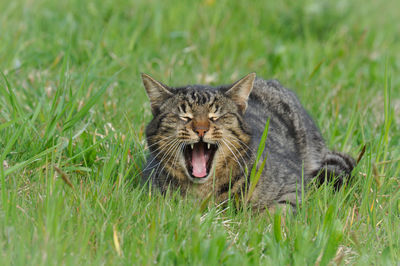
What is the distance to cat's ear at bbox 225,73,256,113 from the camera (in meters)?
3.75

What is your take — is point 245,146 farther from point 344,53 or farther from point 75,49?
point 344,53

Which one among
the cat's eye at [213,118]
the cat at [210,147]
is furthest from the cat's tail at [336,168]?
the cat's eye at [213,118]

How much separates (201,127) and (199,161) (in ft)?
0.76

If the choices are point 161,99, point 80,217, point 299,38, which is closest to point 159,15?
point 299,38

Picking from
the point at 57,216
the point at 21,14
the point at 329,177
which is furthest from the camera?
the point at 21,14

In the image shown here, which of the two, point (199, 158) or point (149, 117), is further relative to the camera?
point (149, 117)

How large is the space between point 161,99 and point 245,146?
2.13 ft

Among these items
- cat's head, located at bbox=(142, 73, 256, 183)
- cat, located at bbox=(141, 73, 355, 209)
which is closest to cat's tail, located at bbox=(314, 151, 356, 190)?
cat, located at bbox=(141, 73, 355, 209)

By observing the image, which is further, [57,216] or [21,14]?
[21,14]

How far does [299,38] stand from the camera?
720cm

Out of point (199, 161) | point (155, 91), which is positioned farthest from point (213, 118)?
point (155, 91)

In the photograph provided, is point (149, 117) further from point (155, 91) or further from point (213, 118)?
point (213, 118)

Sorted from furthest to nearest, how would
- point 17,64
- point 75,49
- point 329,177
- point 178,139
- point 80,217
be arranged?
1. point 75,49
2. point 17,64
3. point 329,177
4. point 178,139
5. point 80,217

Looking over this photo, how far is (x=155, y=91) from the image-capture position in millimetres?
3801
